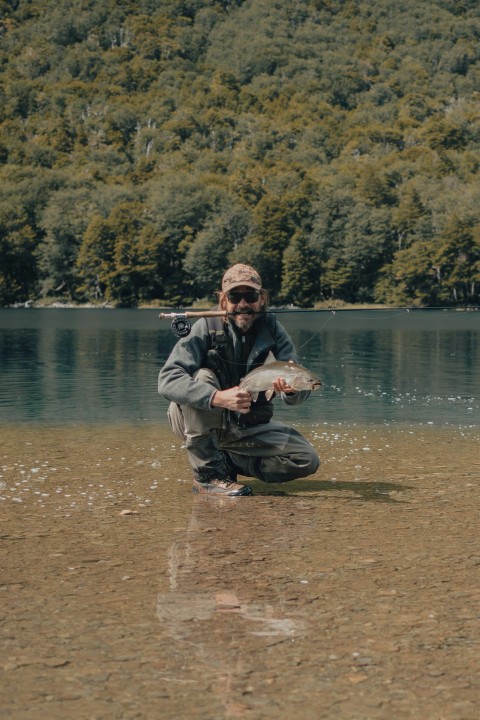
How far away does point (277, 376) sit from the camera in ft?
27.0

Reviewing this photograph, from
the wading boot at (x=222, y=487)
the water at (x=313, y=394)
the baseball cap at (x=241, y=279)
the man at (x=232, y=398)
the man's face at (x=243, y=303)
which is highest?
the baseball cap at (x=241, y=279)

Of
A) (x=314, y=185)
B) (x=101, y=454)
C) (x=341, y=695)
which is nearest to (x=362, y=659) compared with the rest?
(x=341, y=695)

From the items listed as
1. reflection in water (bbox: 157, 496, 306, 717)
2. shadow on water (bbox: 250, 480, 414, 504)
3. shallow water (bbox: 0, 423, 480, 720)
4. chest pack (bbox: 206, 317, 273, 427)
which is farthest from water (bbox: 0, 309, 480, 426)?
reflection in water (bbox: 157, 496, 306, 717)

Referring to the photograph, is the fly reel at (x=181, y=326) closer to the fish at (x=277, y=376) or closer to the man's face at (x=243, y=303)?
the man's face at (x=243, y=303)

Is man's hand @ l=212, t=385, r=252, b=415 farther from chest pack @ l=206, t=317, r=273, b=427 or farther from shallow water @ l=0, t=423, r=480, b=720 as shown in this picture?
shallow water @ l=0, t=423, r=480, b=720

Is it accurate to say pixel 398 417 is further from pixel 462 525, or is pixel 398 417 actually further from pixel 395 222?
pixel 395 222

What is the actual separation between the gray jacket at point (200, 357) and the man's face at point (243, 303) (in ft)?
0.54

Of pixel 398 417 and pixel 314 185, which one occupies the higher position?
pixel 314 185

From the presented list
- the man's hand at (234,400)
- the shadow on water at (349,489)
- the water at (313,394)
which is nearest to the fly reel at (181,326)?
the man's hand at (234,400)

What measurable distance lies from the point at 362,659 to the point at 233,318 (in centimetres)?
449

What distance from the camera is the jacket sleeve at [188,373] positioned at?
851cm

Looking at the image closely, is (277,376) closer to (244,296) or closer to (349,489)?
(244,296)

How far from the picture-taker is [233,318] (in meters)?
8.84

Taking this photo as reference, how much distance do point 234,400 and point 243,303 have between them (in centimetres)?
90
